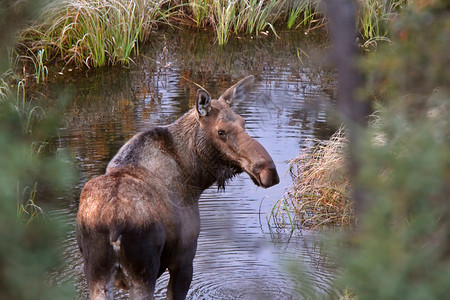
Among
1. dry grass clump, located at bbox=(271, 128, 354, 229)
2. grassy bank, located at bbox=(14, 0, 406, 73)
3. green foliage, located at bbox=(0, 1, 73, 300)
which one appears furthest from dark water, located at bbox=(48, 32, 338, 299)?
green foliage, located at bbox=(0, 1, 73, 300)

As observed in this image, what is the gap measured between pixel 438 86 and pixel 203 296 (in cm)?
445

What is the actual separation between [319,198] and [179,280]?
114 inches

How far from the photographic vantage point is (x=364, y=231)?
1989 millimetres

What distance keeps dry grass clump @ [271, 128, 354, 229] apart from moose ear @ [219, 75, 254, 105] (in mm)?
1703

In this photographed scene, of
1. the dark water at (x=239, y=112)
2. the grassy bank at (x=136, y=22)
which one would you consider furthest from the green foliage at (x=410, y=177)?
the grassy bank at (x=136, y=22)

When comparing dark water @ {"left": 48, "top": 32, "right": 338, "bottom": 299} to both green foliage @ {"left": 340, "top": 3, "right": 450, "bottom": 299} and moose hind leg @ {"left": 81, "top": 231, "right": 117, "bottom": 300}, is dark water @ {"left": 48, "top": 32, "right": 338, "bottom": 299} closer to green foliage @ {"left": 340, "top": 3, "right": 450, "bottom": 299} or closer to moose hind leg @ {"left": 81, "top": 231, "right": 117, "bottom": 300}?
green foliage @ {"left": 340, "top": 3, "right": 450, "bottom": 299}

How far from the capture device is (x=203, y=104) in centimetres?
536

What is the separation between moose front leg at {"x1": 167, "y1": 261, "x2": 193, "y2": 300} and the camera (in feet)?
16.6

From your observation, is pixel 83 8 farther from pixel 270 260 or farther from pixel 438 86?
pixel 438 86

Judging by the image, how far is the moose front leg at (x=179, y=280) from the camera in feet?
16.6

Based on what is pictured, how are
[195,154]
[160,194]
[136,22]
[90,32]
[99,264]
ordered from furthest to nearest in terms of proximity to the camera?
1. [136,22]
2. [90,32]
3. [195,154]
4. [160,194]
5. [99,264]

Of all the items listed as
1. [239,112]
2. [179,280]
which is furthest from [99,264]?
[239,112]

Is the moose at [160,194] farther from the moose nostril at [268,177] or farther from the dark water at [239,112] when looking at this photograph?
the dark water at [239,112]

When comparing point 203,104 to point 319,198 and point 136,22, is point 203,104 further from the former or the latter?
point 136,22
